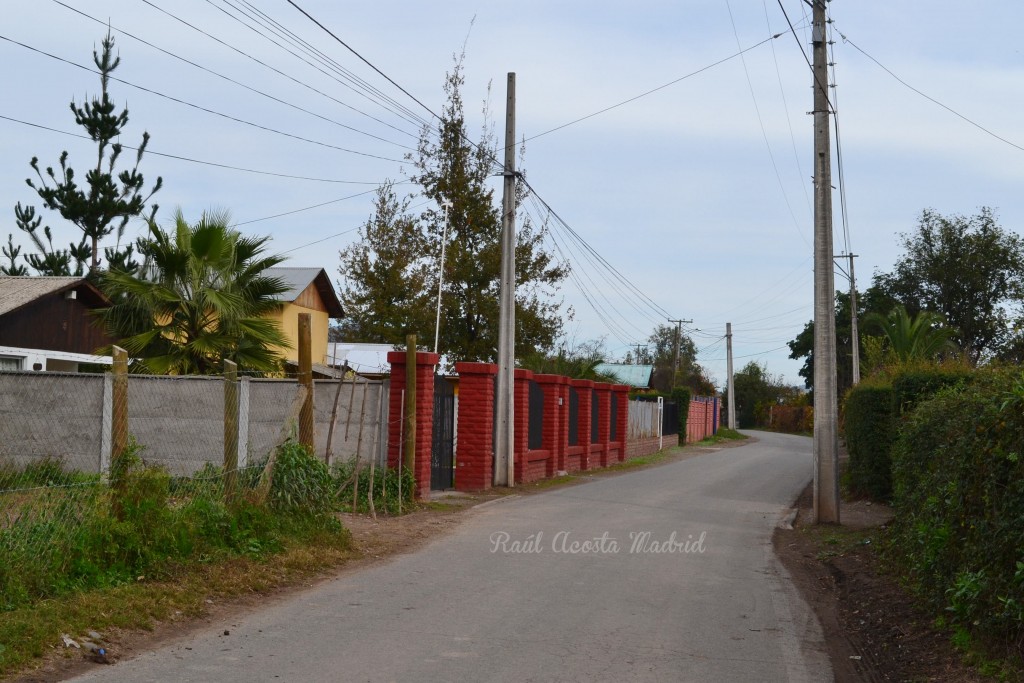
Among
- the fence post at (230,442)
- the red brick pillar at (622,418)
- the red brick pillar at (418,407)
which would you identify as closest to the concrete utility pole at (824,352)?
the red brick pillar at (418,407)

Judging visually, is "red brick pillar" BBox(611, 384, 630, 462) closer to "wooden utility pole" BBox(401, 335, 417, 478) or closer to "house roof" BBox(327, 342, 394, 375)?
"house roof" BBox(327, 342, 394, 375)

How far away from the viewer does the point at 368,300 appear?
3619 centimetres

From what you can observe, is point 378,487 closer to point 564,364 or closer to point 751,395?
point 564,364

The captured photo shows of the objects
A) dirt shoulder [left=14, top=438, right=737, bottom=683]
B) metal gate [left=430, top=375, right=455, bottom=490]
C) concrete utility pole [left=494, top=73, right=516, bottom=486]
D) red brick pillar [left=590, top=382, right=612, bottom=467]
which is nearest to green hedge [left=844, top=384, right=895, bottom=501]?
dirt shoulder [left=14, top=438, right=737, bottom=683]

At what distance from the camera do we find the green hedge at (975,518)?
→ 6504 millimetres

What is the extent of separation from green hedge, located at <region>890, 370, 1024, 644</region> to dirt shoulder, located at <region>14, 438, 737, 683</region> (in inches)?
216

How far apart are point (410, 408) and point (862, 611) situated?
818cm

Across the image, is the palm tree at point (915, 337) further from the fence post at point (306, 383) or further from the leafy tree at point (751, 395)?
the leafy tree at point (751, 395)

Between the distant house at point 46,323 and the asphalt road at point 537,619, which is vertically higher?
the distant house at point 46,323

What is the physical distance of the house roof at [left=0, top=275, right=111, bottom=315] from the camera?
24.0 metres

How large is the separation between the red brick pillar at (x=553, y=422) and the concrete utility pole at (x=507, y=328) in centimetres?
342

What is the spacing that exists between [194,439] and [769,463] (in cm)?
2242

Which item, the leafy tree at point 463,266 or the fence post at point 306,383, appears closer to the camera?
the fence post at point 306,383

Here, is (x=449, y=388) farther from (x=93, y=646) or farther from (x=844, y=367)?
(x=844, y=367)
